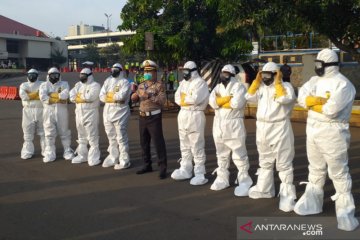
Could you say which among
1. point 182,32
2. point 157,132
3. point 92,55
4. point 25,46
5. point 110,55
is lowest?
point 157,132

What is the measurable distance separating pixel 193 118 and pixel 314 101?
7.62 feet

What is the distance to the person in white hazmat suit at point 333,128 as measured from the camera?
16.7ft

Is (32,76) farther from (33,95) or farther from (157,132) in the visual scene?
(157,132)

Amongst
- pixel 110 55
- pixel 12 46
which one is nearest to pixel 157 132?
pixel 110 55

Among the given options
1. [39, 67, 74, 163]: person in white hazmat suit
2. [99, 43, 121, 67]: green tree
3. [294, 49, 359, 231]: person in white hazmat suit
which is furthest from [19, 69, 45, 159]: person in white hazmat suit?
[99, 43, 121, 67]: green tree

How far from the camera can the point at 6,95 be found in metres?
25.3

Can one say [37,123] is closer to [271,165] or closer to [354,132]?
[271,165]

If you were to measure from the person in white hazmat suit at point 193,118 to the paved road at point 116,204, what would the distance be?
24 cm

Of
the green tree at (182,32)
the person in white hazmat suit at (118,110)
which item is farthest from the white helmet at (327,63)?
the green tree at (182,32)

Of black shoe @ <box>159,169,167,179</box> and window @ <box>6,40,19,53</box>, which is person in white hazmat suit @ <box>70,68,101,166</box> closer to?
black shoe @ <box>159,169,167,179</box>

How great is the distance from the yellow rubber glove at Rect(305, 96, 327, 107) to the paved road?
1.42 metres

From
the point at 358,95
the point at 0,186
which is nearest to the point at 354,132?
the point at 358,95

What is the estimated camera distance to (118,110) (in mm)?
8195

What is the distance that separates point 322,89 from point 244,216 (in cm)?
183
